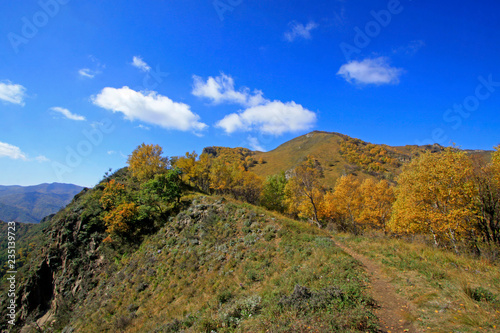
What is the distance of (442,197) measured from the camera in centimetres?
1912

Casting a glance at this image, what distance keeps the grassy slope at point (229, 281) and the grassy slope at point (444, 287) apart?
71.5 inches

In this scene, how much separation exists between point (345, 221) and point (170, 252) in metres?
38.3

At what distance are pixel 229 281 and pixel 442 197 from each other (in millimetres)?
21853

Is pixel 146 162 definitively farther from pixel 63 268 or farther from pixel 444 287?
pixel 444 287

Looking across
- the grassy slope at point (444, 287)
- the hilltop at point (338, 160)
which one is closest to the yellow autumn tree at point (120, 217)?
the grassy slope at point (444, 287)

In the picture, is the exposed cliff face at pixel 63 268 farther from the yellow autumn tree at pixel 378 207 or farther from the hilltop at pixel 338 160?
the hilltop at pixel 338 160

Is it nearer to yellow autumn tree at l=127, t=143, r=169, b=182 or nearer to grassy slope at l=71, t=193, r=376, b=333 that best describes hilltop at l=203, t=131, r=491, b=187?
yellow autumn tree at l=127, t=143, r=169, b=182

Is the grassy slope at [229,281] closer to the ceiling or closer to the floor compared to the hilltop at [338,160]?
closer to the floor

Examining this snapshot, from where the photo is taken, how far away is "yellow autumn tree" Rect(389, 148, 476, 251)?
17406 millimetres

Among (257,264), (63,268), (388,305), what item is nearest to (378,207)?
(257,264)

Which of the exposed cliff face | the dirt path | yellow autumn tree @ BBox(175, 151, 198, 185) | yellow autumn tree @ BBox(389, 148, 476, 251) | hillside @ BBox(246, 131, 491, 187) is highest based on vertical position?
hillside @ BBox(246, 131, 491, 187)

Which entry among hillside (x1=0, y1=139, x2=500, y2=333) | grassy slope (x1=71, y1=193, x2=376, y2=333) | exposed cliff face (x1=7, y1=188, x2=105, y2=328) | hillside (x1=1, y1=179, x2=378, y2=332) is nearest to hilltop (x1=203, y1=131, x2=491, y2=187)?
hillside (x1=0, y1=139, x2=500, y2=333)

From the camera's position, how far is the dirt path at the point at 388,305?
253 inches

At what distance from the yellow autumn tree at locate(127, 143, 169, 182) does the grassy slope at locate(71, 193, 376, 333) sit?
61.8 ft
